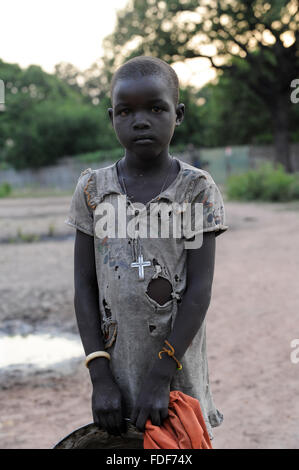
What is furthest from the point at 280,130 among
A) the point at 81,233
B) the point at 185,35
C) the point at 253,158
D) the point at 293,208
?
the point at 81,233

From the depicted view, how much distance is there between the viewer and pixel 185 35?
22453mm

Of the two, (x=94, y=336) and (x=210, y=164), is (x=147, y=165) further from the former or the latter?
(x=210, y=164)

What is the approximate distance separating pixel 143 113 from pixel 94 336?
0.69m

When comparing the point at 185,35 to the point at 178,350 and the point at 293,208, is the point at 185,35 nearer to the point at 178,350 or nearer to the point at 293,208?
the point at 293,208

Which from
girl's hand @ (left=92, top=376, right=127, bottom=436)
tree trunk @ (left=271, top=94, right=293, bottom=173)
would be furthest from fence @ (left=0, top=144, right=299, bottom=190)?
girl's hand @ (left=92, top=376, right=127, bottom=436)

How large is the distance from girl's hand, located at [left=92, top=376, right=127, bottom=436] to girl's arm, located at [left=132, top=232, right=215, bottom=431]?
5 cm

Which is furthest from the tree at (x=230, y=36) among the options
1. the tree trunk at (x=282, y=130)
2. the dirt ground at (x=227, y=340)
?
the dirt ground at (x=227, y=340)

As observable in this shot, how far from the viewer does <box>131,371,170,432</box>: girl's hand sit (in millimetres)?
1414

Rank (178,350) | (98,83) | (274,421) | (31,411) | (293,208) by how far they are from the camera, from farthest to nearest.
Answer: (98,83) → (293,208) → (31,411) → (274,421) → (178,350)

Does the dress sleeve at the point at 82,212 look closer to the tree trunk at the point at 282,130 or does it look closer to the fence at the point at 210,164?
the fence at the point at 210,164

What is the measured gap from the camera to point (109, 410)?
1468 mm

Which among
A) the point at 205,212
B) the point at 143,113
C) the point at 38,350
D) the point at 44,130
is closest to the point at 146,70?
the point at 143,113
